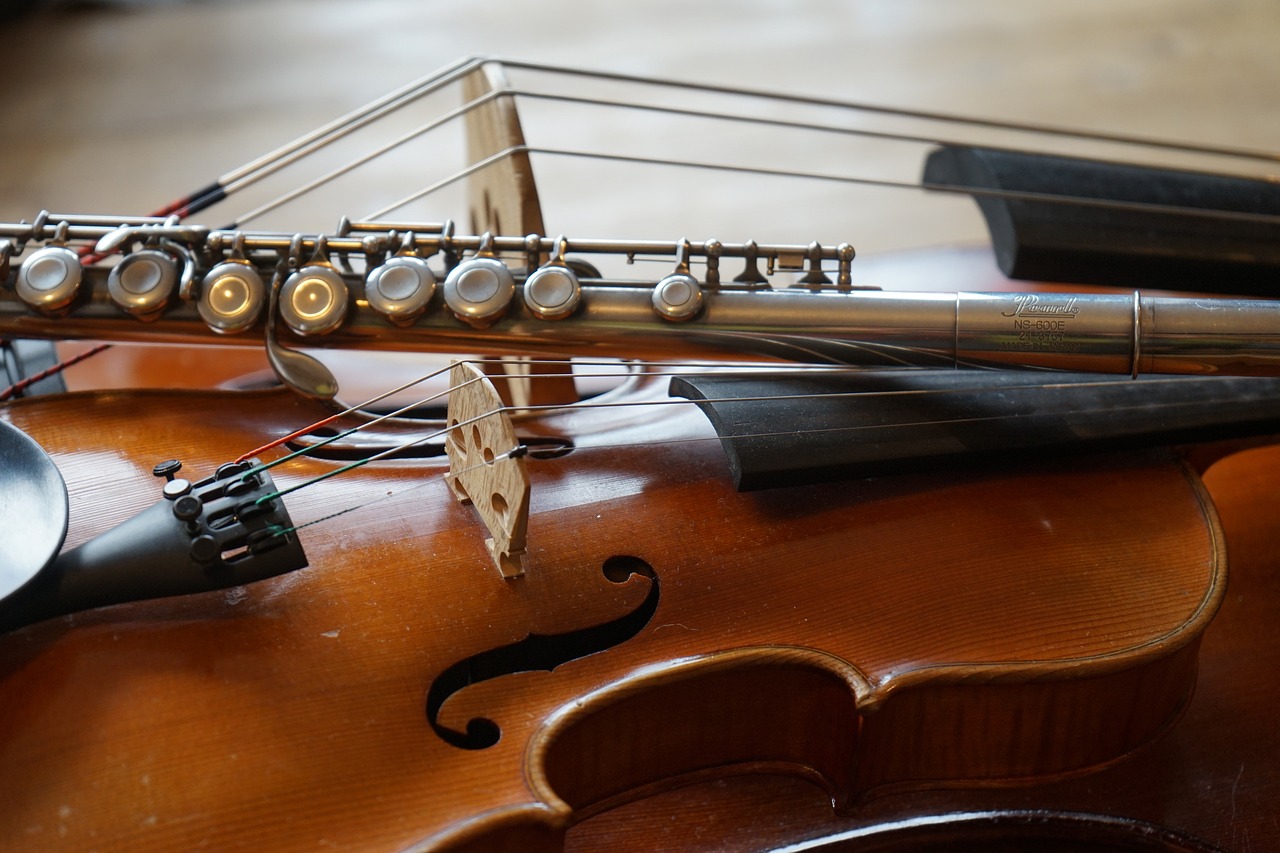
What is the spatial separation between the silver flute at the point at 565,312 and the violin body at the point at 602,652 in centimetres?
8

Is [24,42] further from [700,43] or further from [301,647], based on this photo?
[301,647]

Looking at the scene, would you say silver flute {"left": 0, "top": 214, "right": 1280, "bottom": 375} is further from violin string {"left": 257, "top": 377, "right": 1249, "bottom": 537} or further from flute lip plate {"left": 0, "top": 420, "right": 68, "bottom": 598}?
Result: flute lip plate {"left": 0, "top": 420, "right": 68, "bottom": 598}

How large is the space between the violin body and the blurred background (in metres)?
0.97

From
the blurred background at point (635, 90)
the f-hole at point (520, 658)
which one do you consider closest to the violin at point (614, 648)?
the f-hole at point (520, 658)

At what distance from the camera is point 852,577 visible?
837 mm

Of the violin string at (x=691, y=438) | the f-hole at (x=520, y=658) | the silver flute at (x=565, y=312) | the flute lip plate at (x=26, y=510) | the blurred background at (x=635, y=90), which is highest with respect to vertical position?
the blurred background at (x=635, y=90)

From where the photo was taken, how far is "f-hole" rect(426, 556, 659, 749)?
71cm

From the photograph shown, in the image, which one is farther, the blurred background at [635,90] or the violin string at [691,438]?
the blurred background at [635,90]

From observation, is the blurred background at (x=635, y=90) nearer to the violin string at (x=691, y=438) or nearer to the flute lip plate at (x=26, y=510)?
the violin string at (x=691, y=438)

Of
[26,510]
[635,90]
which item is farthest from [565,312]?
[635,90]

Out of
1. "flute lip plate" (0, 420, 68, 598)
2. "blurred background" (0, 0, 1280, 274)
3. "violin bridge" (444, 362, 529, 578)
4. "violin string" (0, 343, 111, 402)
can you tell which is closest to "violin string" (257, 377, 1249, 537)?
"violin bridge" (444, 362, 529, 578)

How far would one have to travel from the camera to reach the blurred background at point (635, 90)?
1.87 metres

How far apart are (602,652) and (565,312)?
284mm

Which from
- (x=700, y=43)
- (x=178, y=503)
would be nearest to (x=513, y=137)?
(x=178, y=503)
